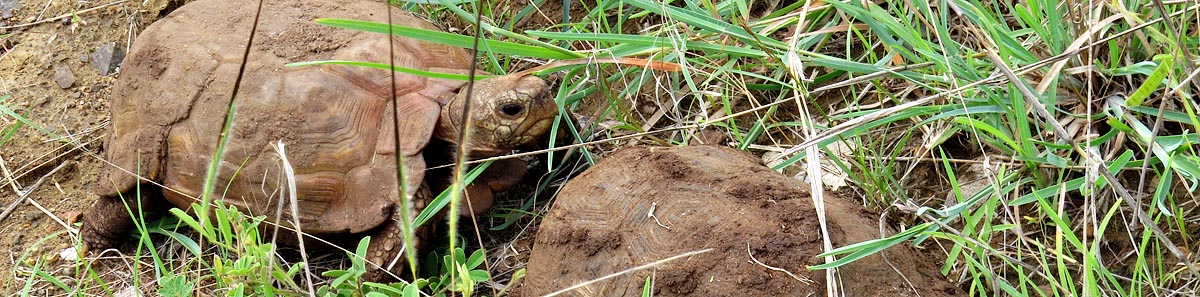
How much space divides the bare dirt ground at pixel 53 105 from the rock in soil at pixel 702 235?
181 cm

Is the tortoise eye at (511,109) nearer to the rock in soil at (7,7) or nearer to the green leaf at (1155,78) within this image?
the green leaf at (1155,78)

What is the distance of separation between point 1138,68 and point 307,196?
2091 millimetres

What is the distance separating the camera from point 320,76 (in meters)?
2.84

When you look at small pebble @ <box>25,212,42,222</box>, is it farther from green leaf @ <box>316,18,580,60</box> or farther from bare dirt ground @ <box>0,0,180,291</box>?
green leaf @ <box>316,18,580,60</box>

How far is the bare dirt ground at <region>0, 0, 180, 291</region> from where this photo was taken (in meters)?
3.32

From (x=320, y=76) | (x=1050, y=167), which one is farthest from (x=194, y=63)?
(x=1050, y=167)

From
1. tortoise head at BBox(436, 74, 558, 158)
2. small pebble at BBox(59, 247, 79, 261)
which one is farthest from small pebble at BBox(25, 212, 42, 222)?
tortoise head at BBox(436, 74, 558, 158)

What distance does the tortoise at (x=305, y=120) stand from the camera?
9.14ft

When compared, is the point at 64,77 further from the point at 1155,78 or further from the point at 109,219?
the point at 1155,78

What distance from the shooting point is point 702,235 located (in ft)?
6.45

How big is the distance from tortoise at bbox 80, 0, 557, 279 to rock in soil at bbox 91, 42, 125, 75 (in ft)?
2.34

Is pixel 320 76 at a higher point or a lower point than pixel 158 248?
higher

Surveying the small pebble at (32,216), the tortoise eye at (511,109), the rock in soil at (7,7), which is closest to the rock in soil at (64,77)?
the rock in soil at (7,7)

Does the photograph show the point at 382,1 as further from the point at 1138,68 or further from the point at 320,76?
the point at 1138,68
